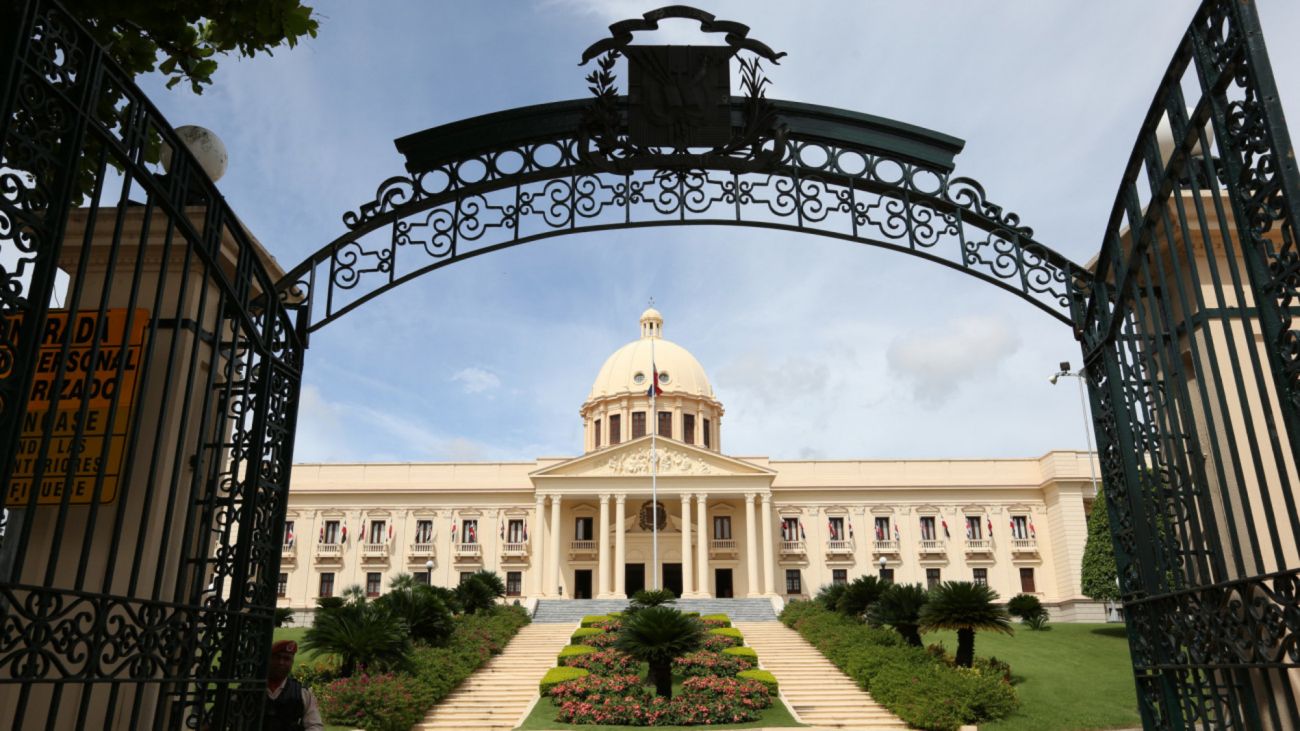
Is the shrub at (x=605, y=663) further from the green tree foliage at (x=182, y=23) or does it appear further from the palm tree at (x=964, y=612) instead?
the green tree foliage at (x=182, y=23)

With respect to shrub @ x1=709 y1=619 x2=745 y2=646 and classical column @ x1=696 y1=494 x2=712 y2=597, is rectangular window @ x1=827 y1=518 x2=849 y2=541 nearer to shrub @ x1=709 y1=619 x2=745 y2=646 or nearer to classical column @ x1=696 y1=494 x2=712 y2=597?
classical column @ x1=696 y1=494 x2=712 y2=597

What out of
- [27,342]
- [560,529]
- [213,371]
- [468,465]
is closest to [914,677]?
[213,371]

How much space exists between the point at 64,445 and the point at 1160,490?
493 cm

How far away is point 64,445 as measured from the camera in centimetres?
442

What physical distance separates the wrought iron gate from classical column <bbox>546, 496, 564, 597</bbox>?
38292mm

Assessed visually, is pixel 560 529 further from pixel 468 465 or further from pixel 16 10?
pixel 16 10

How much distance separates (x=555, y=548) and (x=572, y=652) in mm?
20514

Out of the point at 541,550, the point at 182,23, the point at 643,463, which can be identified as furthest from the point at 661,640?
the point at 541,550

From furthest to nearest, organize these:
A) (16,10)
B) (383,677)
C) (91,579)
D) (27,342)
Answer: (383,677)
(91,579)
(16,10)
(27,342)

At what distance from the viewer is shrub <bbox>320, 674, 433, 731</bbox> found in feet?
50.1

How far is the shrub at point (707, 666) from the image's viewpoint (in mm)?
19578

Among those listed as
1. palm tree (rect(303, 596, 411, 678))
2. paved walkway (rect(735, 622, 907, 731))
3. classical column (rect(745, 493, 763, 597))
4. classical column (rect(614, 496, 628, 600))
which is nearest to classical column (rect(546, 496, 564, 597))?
classical column (rect(614, 496, 628, 600))

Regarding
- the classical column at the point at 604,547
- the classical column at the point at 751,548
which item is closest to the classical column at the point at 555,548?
the classical column at the point at 604,547

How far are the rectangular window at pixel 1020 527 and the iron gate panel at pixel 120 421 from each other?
43.8 m
